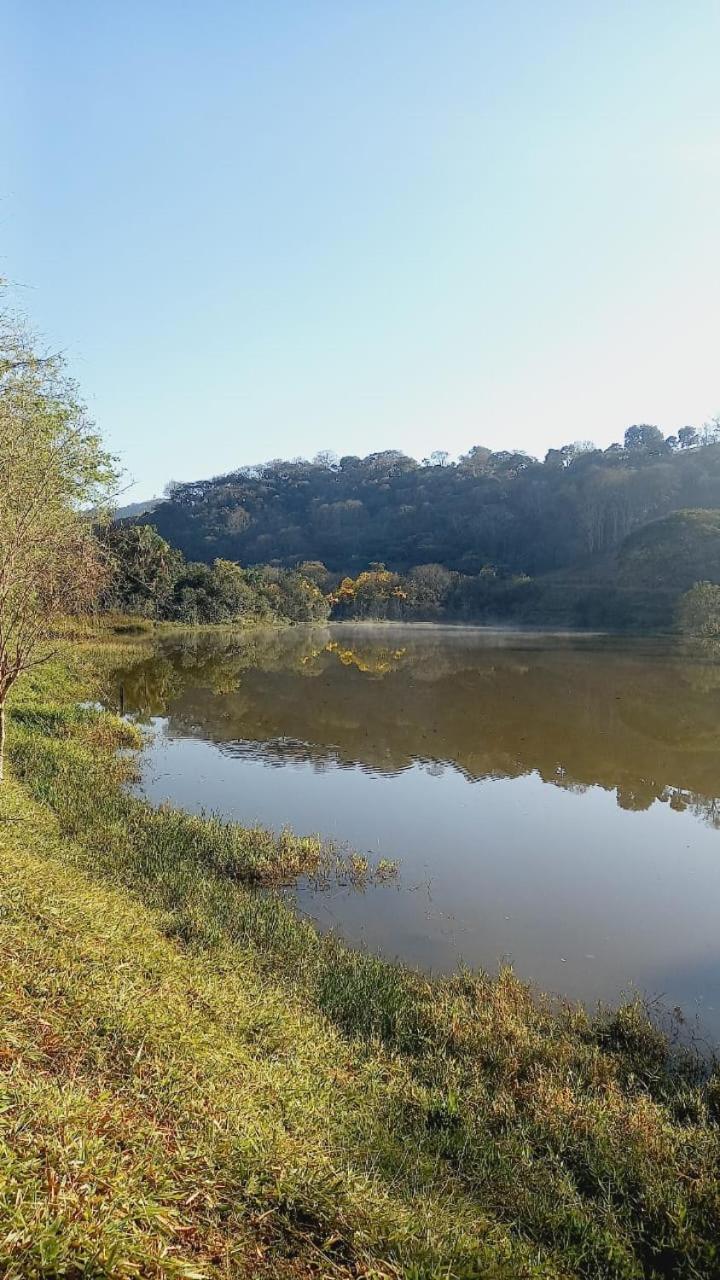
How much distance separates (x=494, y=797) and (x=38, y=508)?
11.2m

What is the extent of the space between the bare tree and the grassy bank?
399 cm

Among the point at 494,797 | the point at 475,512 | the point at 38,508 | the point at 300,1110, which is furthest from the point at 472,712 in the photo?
the point at 475,512

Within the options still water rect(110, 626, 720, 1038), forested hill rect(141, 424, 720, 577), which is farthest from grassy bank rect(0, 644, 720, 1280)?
forested hill rect(141, 424, 720, 577)

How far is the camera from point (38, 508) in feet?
33.9

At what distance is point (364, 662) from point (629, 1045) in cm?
3958

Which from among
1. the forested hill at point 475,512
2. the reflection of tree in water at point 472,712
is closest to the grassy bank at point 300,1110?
the reflection of tree in water at point 472,712

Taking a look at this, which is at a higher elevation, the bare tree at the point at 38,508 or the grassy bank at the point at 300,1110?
the bare tree at the point at 38,508

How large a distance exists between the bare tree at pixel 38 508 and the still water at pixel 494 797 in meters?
4.79

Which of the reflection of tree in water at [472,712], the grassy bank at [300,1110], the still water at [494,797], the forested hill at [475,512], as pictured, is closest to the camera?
the grassy bank at [300,1110]

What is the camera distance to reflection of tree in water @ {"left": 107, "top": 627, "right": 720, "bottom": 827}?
61.3 feet

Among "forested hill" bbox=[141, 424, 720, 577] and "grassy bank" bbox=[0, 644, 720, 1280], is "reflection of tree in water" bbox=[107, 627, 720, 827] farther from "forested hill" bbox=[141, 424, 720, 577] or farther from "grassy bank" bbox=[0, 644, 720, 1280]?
"forested hill" bbox=[141, 424, 720, 577]

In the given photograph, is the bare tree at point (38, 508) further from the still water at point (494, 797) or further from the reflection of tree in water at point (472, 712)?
the reflection of tree in water at point (472, 712)

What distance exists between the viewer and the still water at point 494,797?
28.8ft

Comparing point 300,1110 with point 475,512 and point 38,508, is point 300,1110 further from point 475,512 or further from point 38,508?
point 475,512
